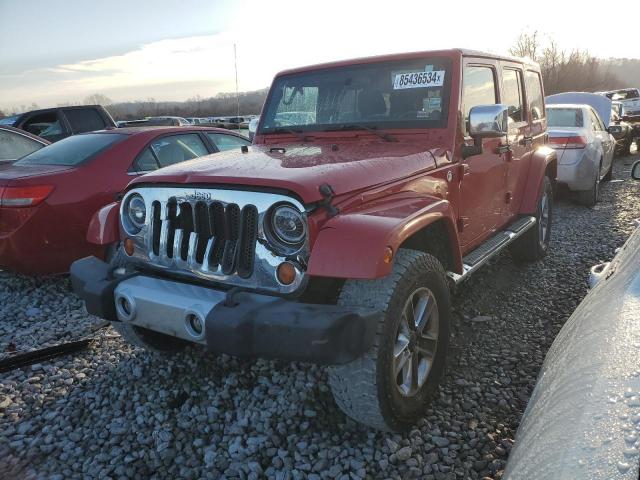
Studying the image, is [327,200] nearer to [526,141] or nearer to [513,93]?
[513,93]

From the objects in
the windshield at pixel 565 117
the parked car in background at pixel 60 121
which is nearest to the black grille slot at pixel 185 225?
the windshield at pixel 565 117

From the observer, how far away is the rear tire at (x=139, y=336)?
9.76 ft

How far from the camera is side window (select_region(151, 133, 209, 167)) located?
5.21 metres

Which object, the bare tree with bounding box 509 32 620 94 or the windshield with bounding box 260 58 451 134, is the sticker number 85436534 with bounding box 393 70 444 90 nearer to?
the windshield with bounding box 260 58 451 134

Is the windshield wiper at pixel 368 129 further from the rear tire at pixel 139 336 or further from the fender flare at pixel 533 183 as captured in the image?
the fender flare at pixel 533 183

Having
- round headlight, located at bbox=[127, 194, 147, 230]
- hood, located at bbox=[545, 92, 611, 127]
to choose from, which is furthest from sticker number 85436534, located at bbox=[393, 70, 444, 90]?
hood, located at bbox=[545, 92, 611, 127]

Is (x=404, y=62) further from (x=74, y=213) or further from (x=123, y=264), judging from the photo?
(x=74, y=213)

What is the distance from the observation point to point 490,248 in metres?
3.77

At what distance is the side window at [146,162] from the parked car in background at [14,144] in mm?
2403

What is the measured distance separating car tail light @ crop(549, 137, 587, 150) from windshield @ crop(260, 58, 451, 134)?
514 cm

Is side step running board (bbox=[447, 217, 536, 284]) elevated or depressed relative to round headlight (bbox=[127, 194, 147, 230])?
depressed

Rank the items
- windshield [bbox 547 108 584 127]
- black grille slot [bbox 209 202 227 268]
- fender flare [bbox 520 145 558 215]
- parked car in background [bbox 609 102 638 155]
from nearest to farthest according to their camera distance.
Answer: black grille slot [bbox 209 202 227 268]
fender flare [bbox 520 145 558 215]
windshield [bbox 547 108 584 127]
parked car in background [bbox 609 102 638 155]

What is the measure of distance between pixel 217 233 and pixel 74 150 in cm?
326

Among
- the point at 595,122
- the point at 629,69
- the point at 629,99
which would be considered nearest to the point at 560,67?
the point at 629,99
